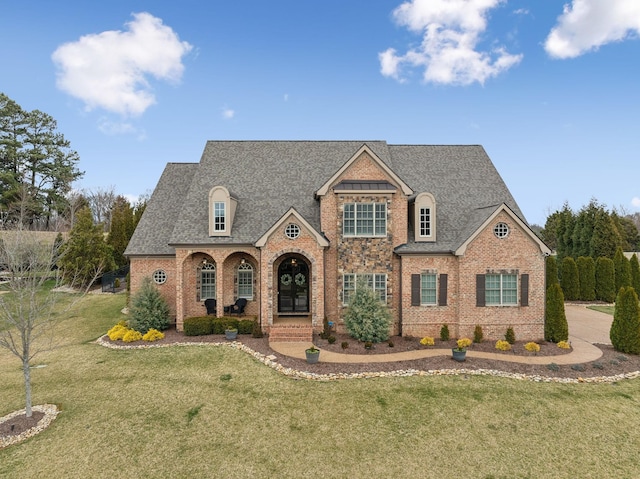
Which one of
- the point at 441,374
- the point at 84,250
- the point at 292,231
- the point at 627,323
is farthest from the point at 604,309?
the point at 84,250

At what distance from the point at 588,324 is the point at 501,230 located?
10643 mm

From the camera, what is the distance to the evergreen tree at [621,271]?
29.2m

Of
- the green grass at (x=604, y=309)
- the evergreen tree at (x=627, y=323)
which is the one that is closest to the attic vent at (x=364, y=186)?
the evergreen tree at (x=627, y=323)

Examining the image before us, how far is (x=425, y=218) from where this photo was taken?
1859 cm

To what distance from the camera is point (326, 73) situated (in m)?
27.3

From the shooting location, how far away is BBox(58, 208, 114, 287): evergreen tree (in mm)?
30703

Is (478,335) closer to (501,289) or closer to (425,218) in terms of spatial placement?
(501,289)

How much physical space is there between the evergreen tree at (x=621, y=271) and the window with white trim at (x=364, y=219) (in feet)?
84.4

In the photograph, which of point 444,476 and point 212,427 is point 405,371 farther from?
point 212,427

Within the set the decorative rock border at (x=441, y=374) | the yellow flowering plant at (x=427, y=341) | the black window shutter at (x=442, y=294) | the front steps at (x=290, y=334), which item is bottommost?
the decorative rock border at (x=441, y=374)

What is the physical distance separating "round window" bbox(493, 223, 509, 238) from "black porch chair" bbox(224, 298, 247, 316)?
14278mm

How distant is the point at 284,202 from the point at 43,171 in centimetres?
4235

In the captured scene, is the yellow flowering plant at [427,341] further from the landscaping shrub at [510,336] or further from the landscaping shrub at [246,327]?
the landscaping shrub at [246,327]

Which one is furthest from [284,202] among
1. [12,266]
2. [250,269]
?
[12,266]
